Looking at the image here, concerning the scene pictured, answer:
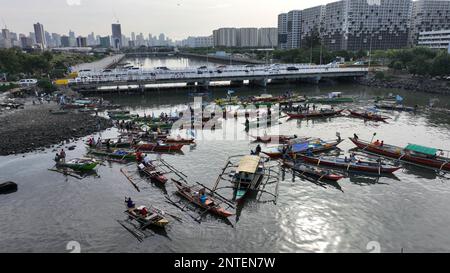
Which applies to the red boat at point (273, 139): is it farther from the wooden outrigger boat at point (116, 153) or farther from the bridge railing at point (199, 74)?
the bridge railing at point (199, 74)

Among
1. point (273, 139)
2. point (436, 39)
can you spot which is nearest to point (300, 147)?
point (273, 139)

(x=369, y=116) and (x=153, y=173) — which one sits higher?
(x=369, y=116)

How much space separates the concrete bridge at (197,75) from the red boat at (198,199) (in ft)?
199

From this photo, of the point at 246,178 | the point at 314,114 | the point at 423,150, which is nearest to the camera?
the point at 246,178

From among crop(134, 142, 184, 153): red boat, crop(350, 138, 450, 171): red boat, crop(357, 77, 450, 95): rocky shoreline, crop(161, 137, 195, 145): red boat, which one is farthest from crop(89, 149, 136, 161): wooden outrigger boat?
crop(357, 77, 450, 95): rocky shoreline

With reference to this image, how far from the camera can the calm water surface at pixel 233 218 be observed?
22.0 meters

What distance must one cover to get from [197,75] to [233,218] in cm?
6878

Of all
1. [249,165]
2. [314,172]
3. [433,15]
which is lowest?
[314,172]

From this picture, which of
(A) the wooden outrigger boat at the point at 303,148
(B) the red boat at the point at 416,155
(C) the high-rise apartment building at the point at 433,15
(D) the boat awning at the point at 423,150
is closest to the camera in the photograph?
(B) the red boat at the point at 416,155

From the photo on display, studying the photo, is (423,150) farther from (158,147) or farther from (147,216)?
(158,147)

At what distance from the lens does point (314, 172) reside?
32.0 meters

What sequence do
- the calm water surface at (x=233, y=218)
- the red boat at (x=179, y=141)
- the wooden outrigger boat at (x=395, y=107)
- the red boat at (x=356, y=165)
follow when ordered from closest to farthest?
1. the calm water surface at (x=233, y=218)
2. the red boat at (x=356, y=165)
3. the red boat at (x=179, y=141)
4. the wooden outrigger boat at (x=395, y=107)

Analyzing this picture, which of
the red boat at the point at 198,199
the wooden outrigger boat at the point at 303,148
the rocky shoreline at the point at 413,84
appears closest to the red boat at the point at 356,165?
the wooden outrigger boat at the point at 303,148

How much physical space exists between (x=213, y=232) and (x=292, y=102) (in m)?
52.2
